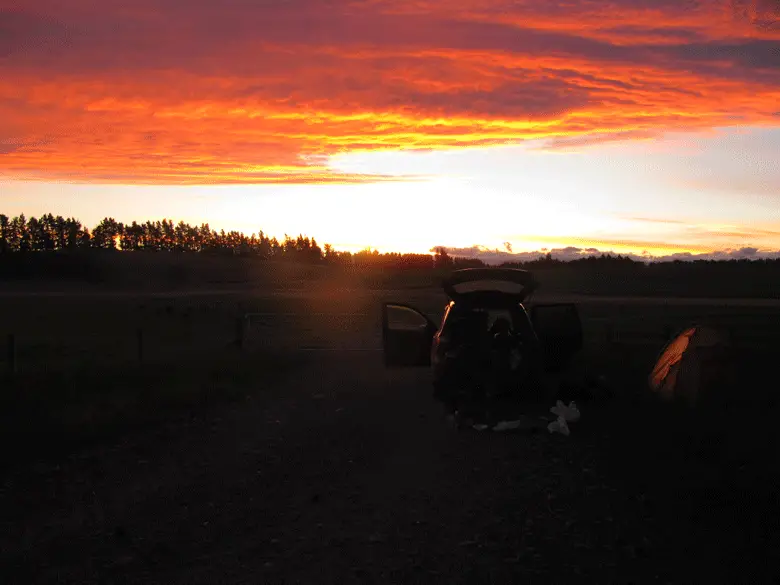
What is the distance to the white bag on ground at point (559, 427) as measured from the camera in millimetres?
11016

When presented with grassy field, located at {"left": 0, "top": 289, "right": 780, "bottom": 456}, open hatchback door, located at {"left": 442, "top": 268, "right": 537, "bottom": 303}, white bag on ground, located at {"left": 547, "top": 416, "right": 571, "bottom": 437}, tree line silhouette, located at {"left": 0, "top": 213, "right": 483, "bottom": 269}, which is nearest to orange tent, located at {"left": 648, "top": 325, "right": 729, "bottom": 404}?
grassy field, located at {"left": 0, "top": 289, "right": 780, "bottom": 456}

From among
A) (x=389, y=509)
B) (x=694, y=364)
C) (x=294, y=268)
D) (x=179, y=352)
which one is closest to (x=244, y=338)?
(x=179, y=352)

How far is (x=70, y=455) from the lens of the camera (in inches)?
387

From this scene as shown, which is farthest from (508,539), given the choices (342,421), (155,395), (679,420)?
(155,395)

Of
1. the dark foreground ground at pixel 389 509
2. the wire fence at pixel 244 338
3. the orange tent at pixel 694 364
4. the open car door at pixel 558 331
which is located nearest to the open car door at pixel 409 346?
the open car door at pixel 558 331

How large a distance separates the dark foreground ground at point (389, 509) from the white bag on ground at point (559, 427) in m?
0.16

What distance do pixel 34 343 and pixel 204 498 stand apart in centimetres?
2693

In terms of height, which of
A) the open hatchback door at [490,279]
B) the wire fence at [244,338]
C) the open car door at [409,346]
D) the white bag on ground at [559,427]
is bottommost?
the wire fence at [244,338]

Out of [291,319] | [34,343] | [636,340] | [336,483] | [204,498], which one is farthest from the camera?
[291,319]

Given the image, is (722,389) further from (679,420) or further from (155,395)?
(155,395)

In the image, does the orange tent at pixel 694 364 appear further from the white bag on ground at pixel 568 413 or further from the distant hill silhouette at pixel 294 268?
the distant hill silhouette at pixel 294 268

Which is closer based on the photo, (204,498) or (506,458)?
(204,498)

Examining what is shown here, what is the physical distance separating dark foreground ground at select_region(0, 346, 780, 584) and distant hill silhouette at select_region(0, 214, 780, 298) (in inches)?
2407

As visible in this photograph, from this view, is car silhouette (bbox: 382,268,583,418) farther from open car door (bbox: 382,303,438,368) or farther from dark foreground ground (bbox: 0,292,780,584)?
open car door (bbox: 382,303,438,368)
